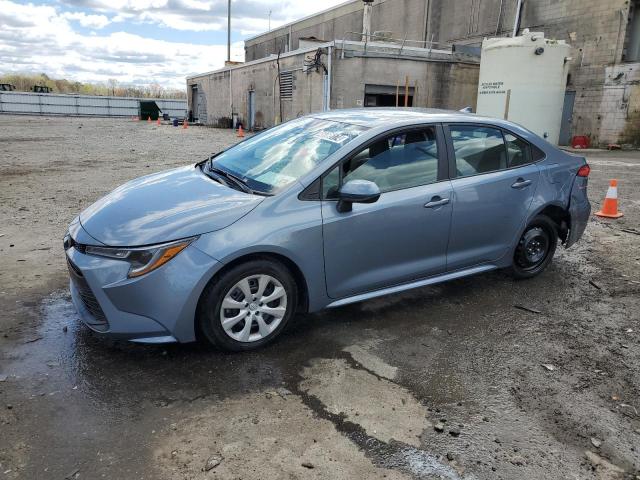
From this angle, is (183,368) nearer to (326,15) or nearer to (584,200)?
(584,200)

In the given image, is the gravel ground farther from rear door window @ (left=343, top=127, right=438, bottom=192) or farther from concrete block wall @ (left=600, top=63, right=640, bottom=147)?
concrete block wall @ (left=600, top=63, right=640, bottom=147)

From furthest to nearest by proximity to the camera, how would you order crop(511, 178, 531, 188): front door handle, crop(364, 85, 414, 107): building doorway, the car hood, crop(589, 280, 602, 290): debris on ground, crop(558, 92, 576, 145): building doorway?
1. crop(558, 92, 576, 145): building doorway
2. crop(364, 85, 414, 107): building doorway
3. crop(589, 280, 602, 290): debris on ground
4. crop(511, 178, 531, 188): front door handle
5. the car hood

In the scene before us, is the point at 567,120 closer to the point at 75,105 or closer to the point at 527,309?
the point at 527,309

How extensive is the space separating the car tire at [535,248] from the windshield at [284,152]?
1.97 meters

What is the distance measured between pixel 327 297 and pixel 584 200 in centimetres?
300

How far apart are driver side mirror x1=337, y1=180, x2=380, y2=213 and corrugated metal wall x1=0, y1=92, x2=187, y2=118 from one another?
51.6 meters

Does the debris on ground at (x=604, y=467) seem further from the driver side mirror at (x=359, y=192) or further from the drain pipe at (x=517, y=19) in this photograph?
the drain pipe at (x=517, y=19)

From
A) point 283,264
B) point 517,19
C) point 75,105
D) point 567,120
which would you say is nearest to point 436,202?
point 283,264

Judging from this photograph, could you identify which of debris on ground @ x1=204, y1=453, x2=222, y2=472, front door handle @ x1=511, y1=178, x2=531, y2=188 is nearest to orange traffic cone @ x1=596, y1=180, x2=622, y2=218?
front door handle @ x1=511, y1=178, x2=531, y2=188

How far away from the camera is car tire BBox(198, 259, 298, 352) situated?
3.21m

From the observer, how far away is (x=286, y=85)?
82.3 ft

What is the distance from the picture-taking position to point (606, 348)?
12.1 ft

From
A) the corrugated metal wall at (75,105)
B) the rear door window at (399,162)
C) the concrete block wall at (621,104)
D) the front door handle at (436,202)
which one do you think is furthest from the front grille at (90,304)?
the corrugated metal wall at (75,105)

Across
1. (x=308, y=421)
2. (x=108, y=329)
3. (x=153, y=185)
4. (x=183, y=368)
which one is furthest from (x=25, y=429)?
(x=153, y=185)
